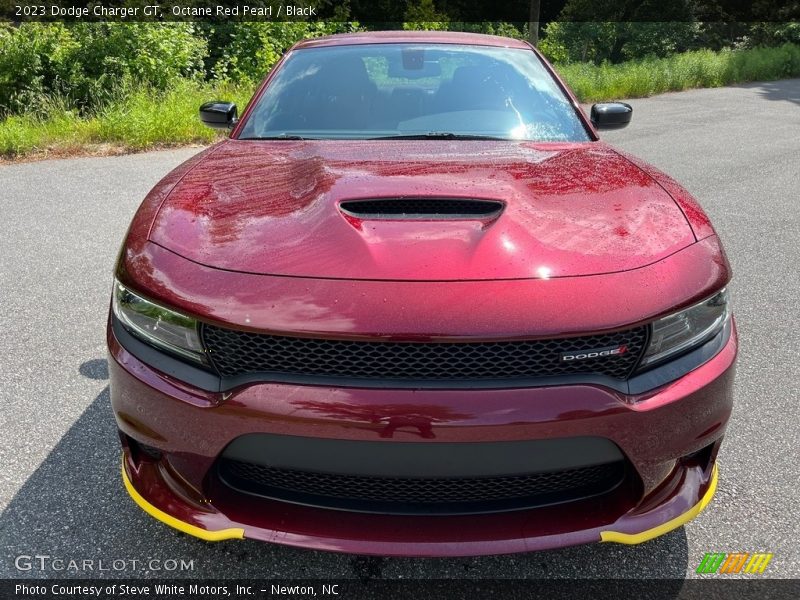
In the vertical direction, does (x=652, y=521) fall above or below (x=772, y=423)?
above

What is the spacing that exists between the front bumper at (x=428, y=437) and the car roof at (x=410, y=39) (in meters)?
2.14

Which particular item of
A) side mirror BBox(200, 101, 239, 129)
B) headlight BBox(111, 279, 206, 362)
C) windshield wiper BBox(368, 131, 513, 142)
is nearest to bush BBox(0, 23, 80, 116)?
side mirror BBox(200, 101, 239, 129)

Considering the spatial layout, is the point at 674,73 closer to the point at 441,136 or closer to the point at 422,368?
the point at 441,136

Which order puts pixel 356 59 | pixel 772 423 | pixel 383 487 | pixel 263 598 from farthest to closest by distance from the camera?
pixel 356 59 → pixel 772 423 → pixel 263 598 → pixel 383 487

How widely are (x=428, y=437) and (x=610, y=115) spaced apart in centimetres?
240

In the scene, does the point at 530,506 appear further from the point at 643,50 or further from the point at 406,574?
the point at 643,50

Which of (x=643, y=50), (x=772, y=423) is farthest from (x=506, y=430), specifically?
(x=643, y=50)

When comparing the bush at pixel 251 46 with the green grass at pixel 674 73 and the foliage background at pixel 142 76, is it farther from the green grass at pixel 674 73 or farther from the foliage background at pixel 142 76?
the green grass at pixel 674 73

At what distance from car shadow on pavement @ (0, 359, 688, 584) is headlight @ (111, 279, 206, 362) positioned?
73 cm

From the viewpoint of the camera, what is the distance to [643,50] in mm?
23469

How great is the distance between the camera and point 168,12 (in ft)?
44.4

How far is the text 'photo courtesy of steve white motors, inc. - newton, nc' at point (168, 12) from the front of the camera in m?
11.8

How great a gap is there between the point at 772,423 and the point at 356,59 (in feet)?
8.01

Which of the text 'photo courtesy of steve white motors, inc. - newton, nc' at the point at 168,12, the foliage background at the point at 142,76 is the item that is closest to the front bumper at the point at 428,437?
the foliage background at the point at 142,76
